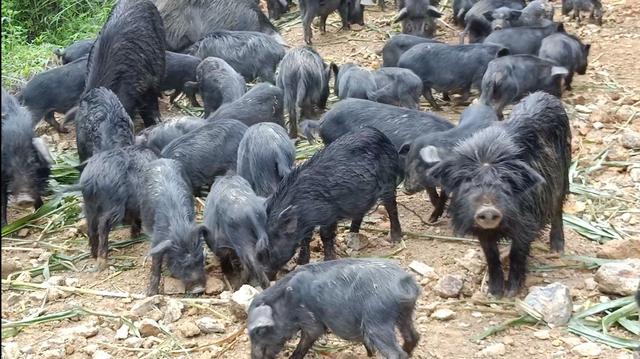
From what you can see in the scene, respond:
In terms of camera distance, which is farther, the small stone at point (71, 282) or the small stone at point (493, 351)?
the small stone at point (71, 282)

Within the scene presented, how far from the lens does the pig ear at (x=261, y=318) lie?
11.7 ft

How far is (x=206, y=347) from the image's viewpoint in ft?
13.5

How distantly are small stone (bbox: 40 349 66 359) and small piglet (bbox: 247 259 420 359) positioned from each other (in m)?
1.05

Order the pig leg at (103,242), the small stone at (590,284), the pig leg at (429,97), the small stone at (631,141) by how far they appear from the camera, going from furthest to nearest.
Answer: the pig leg at (429,97) < the small stone at (631,141) < the pig leg at (103,242) < the small stone at (590,284)

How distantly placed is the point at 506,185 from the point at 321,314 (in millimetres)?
1228

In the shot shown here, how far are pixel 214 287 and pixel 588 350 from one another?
2.14m

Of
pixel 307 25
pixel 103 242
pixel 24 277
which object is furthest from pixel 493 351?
pixel 307 25

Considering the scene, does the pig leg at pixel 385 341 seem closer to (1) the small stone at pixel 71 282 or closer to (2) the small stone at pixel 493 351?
(2) the small stone at pixel 493 351

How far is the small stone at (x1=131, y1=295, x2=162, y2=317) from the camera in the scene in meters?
4.45

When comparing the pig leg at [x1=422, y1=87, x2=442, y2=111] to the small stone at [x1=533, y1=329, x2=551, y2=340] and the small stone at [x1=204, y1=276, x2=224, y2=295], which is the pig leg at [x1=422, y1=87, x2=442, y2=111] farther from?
the small stone at [x1=533, y1=329, x2=551, y2=340]

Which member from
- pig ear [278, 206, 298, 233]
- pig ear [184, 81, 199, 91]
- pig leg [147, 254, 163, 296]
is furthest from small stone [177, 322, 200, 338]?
pig ear [184, 81, 199, 91]

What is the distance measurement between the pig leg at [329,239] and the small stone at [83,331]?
4.71 feet

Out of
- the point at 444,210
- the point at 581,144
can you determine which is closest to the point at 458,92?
the point at 581,144

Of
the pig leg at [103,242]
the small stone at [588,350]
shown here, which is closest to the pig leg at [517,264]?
the small stone at [588,350]
